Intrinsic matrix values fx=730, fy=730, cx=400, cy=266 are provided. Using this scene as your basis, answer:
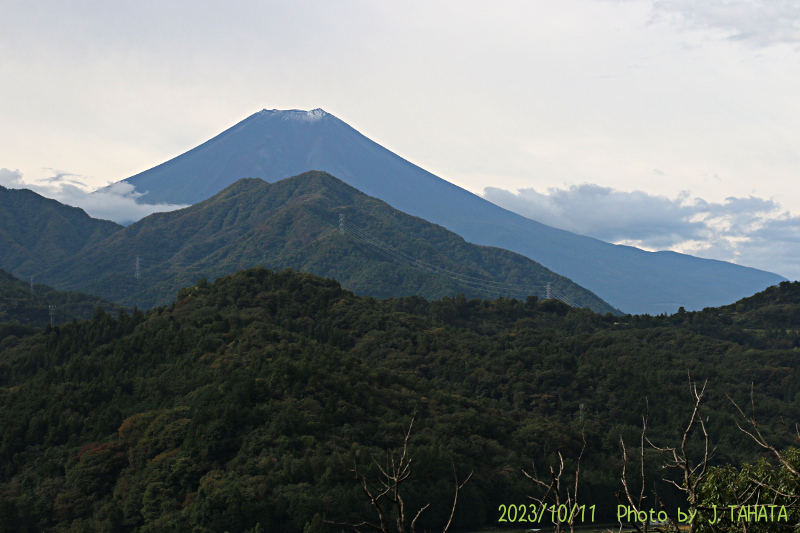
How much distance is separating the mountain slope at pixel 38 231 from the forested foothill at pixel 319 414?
9544 cm

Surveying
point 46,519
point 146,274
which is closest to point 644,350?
point 46,519

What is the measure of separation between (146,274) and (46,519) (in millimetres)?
112586

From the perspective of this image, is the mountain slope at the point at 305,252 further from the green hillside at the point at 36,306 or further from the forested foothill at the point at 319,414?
the forested foothill at the point at 319,414

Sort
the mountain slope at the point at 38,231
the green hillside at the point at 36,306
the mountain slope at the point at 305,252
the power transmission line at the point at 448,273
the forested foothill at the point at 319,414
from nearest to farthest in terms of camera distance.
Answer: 1. the forested foothill at the point at 319,414
2. the green hillside at the point at 36,306
3. the mountain slope at the point at 305,252
4. the power transmission line at the point at 448,273
5. the mountain slope at the point at 38,231

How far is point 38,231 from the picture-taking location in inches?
6029

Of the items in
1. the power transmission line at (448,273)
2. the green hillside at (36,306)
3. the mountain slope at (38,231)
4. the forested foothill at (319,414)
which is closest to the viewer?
the forested foothill at (319,414)

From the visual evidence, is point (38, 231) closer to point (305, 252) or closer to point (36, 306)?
point (305, 252)

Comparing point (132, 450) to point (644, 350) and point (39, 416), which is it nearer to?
point (39, 416)

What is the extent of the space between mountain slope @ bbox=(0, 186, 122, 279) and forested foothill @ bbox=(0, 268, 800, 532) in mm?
95442

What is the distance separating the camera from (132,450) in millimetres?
31406

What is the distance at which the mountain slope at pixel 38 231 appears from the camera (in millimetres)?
142375

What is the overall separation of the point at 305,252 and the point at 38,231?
214 feet

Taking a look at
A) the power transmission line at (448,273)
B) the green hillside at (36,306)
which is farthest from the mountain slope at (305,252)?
the green hillside at (36,306)

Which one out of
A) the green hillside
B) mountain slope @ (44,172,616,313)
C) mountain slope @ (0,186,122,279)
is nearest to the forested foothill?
the green hillside
